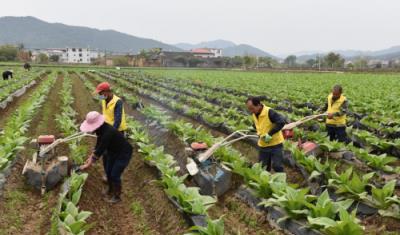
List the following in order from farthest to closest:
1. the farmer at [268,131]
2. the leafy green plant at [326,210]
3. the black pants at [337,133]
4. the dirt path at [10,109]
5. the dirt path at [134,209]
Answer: the dirt path at [10,109]
the black pants at [337,133]
the farmer at [268,131]
the dirt path at [134,209]
the leafy green plant at [326,210]

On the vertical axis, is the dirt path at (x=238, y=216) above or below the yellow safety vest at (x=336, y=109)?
below

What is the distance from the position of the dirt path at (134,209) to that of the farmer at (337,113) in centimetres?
365

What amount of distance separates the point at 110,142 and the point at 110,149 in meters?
0.17

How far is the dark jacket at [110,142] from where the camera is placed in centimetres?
581

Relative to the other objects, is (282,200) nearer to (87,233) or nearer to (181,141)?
(87,233)

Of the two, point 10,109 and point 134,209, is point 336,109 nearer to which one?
point 134,209

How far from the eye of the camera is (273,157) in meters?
6.41

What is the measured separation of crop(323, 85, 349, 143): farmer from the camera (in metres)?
7.98

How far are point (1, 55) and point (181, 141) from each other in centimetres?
7551

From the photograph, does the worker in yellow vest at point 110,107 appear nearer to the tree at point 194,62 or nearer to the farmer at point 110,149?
the farmer at point 110,149

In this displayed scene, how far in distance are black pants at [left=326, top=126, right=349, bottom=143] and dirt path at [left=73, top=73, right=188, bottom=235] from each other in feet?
12.2

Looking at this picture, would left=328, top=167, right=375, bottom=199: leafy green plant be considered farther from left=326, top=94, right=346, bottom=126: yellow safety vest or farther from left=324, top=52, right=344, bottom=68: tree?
left=324, top=52, right=344, bottom=68: tree

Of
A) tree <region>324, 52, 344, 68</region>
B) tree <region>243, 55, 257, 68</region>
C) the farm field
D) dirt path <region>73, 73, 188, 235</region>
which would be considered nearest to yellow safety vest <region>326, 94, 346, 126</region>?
the farm field

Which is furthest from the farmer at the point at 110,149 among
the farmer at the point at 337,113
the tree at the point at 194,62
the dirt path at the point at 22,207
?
the tree at the point at 194,62
